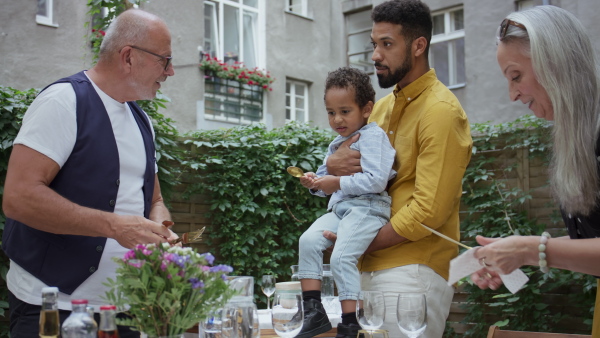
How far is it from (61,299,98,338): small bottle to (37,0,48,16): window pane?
34.5 feet

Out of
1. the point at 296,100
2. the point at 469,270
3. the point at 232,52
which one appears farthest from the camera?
the point at 296,100

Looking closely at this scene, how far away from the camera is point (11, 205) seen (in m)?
2.06

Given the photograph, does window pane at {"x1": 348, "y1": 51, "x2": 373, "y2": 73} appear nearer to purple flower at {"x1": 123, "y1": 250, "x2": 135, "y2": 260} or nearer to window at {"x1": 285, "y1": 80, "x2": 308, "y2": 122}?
window at {"x1": 285, "y1": 80, "x2": 308, "y2": 122}

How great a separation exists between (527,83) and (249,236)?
3.85 meters

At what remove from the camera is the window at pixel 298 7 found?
583 inches

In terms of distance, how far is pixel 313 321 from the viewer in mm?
2434

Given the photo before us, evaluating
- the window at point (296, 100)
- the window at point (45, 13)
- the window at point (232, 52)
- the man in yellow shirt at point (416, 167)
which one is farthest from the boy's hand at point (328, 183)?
the window at point (296, 100)

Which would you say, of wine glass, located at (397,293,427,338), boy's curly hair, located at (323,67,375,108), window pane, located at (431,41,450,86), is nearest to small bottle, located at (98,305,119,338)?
wine glass, located at (397,293,427,338)

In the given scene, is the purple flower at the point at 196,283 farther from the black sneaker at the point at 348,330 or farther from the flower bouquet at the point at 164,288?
the black sneaker at the point at 348,330

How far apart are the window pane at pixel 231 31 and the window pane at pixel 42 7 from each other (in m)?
3.64

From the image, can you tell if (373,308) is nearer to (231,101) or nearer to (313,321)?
(313,321)

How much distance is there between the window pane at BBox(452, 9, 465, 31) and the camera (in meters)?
12.7

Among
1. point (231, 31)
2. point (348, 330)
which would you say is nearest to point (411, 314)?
point (348, 330)

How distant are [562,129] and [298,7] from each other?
13499 mm
